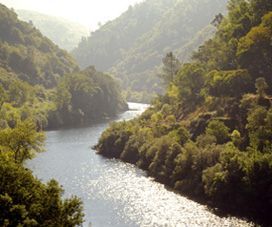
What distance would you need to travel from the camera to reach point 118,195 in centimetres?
12325

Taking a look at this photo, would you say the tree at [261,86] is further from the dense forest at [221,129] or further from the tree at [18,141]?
the tree at [18,141]

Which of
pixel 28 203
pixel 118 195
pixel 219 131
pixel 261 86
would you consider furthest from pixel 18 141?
pixel 261 86

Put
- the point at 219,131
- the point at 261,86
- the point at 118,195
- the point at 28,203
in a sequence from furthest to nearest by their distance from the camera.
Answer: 1. the point at 261,86
2. the point at 219,131
3. the point at 118,195
4. the point at 28,203

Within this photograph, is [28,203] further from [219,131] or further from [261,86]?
[261,86]

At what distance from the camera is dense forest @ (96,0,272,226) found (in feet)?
351

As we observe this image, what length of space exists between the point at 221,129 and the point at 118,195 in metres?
32.3

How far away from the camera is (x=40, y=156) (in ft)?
575

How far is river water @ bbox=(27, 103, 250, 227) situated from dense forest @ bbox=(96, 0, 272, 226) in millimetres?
4757

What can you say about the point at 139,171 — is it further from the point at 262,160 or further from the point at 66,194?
the point at 262,160

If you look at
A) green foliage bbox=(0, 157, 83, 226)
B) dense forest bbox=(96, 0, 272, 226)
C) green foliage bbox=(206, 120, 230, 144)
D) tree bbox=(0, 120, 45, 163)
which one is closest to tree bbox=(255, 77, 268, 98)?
dense forest bbox=(96, 0, 272, 226)

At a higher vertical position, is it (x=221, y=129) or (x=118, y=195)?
(x=221, y=129)

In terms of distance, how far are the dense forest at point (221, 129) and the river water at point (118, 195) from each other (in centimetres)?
476

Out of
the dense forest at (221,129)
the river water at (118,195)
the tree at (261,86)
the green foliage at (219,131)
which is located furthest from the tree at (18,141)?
the tree at (261,86)

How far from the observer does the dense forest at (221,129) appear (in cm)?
10688
